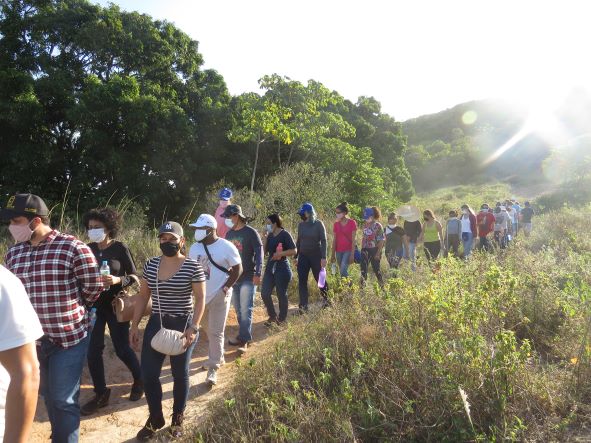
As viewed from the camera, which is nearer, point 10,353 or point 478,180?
point 10,353

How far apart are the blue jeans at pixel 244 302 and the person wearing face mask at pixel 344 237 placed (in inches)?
90.9

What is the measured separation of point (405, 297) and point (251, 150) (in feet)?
50.4

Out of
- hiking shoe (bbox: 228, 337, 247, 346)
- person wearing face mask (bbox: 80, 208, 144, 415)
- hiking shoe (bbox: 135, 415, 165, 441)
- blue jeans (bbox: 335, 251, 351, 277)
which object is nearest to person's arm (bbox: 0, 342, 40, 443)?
hiking shoe (bbox: 135, 415, 165, 441)

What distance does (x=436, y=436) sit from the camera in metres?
2.69

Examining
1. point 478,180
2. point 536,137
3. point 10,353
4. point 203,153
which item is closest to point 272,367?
point 10,353

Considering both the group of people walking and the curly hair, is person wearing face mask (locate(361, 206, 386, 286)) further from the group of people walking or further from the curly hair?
the curly hair

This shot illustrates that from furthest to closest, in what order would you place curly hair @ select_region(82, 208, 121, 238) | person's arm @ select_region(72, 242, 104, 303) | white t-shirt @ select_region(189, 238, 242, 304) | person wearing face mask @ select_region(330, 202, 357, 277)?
person wearing face mask @ select_region(330, 202, 357, 277), white t-shirt @ select_region(189, 238, 242, 304), curly hair @ select_region(82, 208, 121, 238), person's arm @ select_region(72, 242, 104, 303)

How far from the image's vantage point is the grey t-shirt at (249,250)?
17.9 feet

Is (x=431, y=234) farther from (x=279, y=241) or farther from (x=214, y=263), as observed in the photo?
(x=214, y=263)

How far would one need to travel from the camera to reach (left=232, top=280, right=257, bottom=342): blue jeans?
215 inches

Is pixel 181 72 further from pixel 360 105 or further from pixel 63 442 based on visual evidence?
pixel 63 442

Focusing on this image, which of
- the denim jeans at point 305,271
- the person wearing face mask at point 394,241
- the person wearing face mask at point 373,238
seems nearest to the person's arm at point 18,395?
the denim jeans at point 305,271

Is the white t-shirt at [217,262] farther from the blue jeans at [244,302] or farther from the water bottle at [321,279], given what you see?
the water bottle at [321,279]

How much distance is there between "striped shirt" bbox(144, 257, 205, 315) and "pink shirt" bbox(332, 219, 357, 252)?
166 inches
